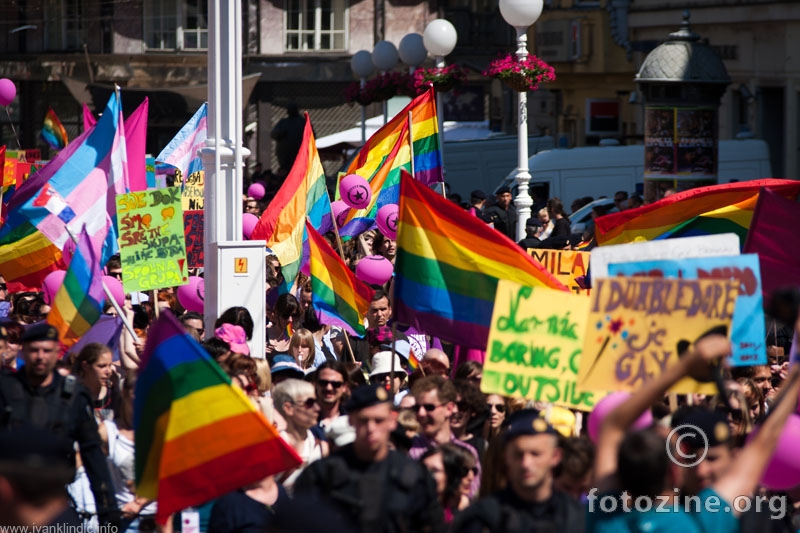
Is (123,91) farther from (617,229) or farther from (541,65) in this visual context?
(617,229)

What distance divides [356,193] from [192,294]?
2855 mm

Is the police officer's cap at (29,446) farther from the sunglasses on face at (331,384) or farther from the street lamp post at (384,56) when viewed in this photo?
the street lamp post at (384,56)

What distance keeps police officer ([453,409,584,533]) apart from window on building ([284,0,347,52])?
37391 millimetres

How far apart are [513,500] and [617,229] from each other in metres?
6.67

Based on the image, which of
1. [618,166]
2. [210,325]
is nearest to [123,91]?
[618,166]

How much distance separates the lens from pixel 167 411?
24.2 ft

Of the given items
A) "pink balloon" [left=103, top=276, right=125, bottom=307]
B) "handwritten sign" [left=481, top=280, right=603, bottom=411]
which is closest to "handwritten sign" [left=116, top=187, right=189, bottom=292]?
"pink balloon" [left=103, top=276, right=125, bottom=307]

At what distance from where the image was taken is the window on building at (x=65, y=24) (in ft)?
143

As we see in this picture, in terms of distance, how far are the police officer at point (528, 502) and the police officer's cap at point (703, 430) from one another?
49 centimetres

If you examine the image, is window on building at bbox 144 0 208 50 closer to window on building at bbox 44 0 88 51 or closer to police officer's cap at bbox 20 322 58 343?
window on building at bbox 44 0 88 51

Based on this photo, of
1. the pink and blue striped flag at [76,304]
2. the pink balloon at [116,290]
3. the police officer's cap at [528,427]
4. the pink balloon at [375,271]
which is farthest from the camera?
the pink balloon at [375,271]

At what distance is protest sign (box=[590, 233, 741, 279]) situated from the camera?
7938mm

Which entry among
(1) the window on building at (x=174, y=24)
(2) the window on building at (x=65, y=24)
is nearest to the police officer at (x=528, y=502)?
(1) the window on building at (x=174, y=24)

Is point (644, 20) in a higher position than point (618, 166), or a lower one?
higher
